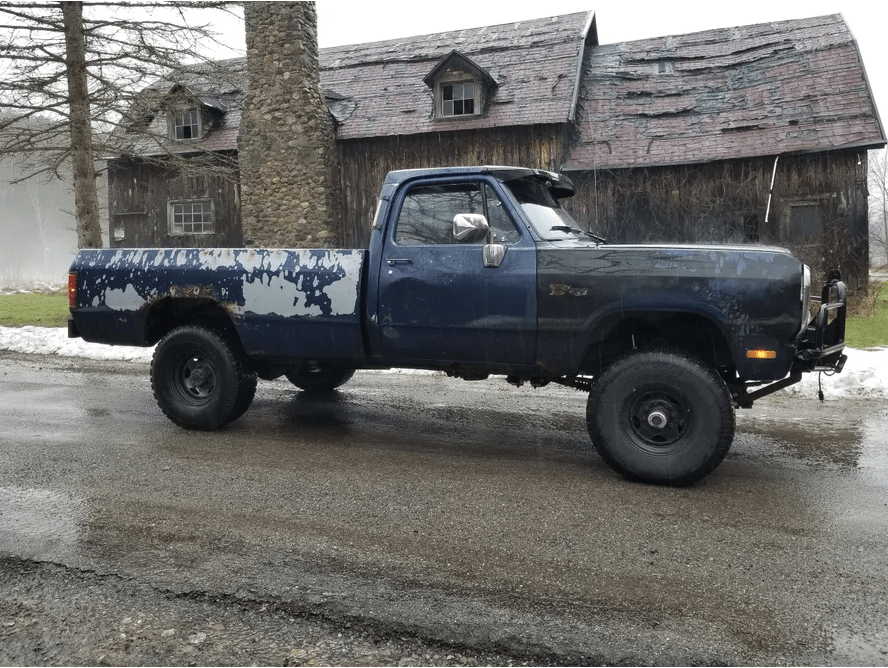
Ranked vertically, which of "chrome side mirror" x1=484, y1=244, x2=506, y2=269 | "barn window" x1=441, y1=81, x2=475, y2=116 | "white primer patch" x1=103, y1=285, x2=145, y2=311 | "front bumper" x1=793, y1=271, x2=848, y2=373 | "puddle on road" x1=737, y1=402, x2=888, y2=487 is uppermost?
"barn window" x1=441, y1=81, x2=475, y2=116

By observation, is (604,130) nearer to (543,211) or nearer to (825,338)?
(543,211)

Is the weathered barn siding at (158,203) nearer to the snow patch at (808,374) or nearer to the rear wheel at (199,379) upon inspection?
the snow patch at (808,374)

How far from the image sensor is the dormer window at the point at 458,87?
18625 mm

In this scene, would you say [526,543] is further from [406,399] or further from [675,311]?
[406,399]

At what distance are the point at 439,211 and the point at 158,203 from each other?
19.5m

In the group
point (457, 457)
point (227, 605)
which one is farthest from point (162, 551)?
point (457, 457)

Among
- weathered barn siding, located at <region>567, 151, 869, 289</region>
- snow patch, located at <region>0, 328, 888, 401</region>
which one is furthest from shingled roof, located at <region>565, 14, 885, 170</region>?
snow patch, located at <region>0, 328, 888, 401</region>

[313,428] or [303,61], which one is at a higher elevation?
[303,61]

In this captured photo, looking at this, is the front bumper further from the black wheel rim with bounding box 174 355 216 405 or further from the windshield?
the black wheel rim with bounding box 174 355 216 405

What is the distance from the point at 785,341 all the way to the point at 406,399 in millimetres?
3991

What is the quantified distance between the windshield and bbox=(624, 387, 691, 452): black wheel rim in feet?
4.28

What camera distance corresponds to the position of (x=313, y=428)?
6.15 meters

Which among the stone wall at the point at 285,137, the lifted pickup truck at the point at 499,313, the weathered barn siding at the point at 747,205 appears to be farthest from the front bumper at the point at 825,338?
the stone wall at the point at 285,137

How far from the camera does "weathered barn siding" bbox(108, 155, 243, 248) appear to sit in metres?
21.3
